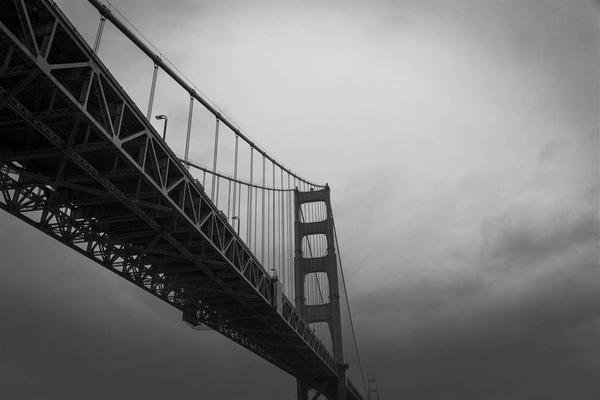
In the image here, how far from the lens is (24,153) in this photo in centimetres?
1471

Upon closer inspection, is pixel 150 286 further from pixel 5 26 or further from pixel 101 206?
pixel 5 26

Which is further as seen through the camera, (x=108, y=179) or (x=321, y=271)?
(x=321, y=271)

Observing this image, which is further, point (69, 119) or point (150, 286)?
point (150, 286)

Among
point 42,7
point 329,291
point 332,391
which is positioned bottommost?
point 332,391

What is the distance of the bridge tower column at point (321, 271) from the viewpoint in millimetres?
48938

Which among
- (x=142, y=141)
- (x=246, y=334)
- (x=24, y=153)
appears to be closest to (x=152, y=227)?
(x=142, y=141)

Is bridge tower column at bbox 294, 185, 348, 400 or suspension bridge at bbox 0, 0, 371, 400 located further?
bridge tower column at bbox 294, 185, 348, 400

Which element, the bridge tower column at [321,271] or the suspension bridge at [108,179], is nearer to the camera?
the suspension bridge at [108,179]

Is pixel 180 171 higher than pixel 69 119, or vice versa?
pixel 180 171

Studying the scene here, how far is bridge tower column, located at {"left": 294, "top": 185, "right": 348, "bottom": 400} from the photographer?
161ft

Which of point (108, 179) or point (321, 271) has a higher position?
point (321, 271)

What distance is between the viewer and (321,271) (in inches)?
2061

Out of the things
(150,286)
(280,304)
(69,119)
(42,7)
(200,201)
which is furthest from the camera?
(280,304)

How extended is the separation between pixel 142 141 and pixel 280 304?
686 inches
